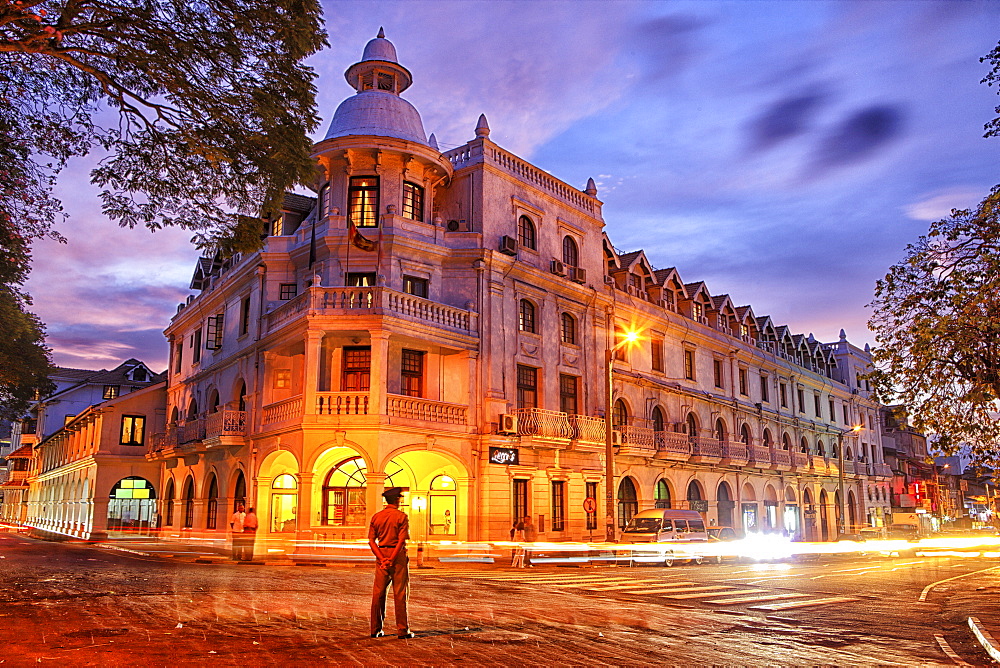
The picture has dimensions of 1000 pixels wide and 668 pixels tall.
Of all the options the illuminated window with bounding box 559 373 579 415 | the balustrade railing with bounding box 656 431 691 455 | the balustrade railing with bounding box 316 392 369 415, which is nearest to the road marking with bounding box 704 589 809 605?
the balustrade railing with bounding box 316 392 369 415

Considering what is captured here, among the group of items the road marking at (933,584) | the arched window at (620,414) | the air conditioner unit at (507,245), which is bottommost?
the road marking at (933,584)

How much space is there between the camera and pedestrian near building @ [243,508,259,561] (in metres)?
25.1

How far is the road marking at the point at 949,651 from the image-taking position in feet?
29.2

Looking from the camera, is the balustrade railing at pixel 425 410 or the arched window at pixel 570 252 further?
the arched window at pixel 570 252

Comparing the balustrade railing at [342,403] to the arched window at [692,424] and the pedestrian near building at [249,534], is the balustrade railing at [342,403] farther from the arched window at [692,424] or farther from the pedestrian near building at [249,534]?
the arched window at [692,424]

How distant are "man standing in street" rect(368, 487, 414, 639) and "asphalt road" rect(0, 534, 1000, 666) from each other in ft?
0.90

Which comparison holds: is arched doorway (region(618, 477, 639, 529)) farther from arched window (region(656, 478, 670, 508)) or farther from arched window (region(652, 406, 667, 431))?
arched window (region(652, 406, 667, 431))

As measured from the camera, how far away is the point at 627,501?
37.1 meters

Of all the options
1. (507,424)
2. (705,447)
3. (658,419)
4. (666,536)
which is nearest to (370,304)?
(507,424)

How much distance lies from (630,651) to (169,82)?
946 cm

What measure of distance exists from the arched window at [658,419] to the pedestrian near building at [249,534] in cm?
2060

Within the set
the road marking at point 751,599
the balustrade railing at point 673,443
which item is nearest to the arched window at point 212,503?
the balustrade railing at point 673,443

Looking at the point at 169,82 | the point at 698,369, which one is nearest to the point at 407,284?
the point at 169,82

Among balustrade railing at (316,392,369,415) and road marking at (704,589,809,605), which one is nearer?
road marking at (704,589,809,605)
